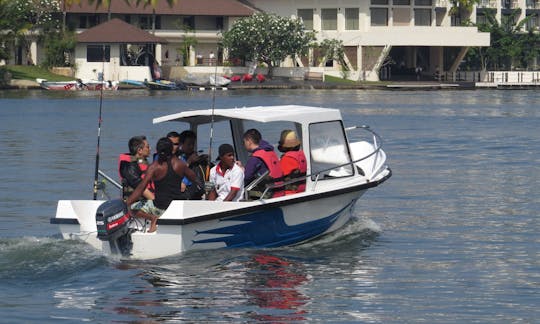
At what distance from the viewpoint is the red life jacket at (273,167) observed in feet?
58.8

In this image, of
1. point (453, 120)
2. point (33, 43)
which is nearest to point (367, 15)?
point (33, 43)

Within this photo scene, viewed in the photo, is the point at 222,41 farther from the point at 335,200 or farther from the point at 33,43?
the point at 335,200

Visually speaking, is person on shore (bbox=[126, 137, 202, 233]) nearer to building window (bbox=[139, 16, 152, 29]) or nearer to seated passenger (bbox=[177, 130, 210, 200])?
seated passenger (bbox=[177, 130, 210, 200])

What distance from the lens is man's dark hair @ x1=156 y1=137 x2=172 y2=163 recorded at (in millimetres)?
16844

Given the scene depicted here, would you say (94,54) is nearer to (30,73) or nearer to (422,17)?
(30,73)

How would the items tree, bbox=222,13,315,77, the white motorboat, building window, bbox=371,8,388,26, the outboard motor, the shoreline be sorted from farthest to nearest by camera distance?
building window, bbox=371,8,388,26 → tree, bbox=222,13,315,77 → the shoreline → the white motorboat → the outboard motor

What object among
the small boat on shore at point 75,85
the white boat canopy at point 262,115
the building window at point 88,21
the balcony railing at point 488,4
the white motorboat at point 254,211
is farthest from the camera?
the balcony railing at point 488,4

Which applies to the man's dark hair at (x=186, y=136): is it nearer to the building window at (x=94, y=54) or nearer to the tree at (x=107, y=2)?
the tree at (x=107, y=2)

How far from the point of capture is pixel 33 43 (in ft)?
288

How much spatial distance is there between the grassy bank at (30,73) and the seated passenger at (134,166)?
2619 inches

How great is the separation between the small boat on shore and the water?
1762 inches

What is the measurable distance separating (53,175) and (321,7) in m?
72.0

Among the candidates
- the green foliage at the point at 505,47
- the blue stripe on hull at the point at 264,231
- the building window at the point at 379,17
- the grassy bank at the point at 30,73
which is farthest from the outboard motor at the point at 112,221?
the green foliage at the point at 505,47

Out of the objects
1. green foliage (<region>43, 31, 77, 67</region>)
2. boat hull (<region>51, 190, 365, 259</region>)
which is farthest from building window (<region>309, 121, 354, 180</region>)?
green foliage (<region>43, 31, 77, 67</region>)
